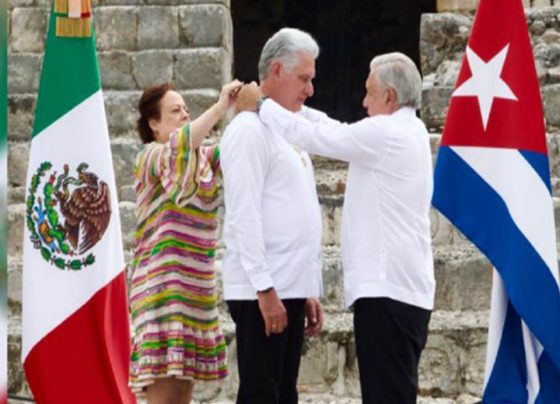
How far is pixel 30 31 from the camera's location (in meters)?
8.61

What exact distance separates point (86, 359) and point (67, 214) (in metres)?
0.55

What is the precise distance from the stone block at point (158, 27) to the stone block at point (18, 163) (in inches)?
34.6

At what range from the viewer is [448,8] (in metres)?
8.53

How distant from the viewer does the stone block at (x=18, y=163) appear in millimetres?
8117

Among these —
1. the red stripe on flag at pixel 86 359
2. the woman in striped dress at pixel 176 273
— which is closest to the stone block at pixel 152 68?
the red stripe on flag at pixel 86 359

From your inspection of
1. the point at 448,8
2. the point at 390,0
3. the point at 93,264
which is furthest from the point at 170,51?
the point at 390,0

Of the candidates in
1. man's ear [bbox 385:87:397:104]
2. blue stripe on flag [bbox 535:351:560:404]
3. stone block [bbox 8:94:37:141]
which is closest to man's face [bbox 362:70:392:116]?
man's ear [bbox 385:87:397:104]

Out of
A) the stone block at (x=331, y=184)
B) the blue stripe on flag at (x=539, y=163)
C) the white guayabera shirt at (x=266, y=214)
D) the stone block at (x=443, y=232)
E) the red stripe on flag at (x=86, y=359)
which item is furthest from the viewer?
the stone block at (x=331, y=184)

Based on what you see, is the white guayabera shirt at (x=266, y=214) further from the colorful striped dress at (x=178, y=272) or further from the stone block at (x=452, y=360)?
the stone block at (x=452, y=360)

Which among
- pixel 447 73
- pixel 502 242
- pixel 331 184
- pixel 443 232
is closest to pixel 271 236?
pixel 502 242

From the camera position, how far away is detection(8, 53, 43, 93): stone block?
8.49 metres

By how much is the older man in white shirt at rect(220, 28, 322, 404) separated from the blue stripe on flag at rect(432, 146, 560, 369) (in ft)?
2.06

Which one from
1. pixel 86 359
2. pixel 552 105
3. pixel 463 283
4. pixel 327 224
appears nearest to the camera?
pixel 86 359

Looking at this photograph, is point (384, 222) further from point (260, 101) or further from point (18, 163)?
point (18, 163)
